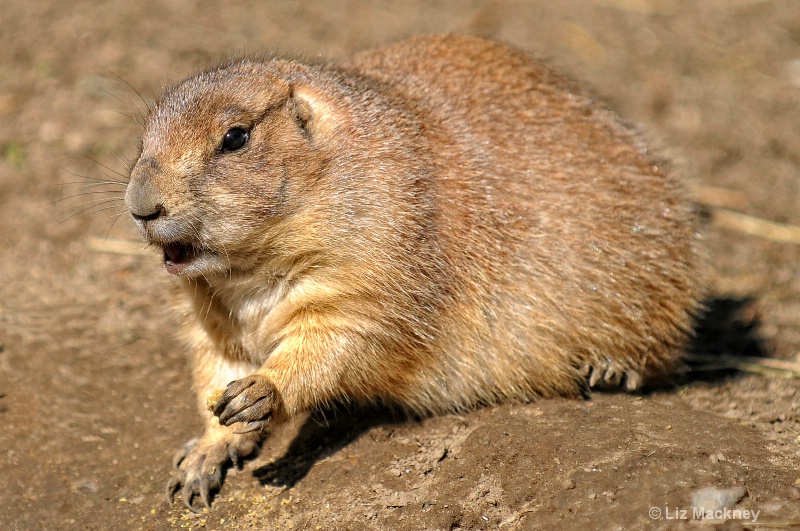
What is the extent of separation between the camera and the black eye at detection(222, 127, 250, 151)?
406 cm

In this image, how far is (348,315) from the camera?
4352mm

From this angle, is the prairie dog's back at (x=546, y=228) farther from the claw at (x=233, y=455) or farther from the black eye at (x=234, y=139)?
the claw at (x=233, y=455)

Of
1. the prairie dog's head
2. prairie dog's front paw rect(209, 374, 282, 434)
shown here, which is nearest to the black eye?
the prairie dog's head

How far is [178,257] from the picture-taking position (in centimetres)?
410

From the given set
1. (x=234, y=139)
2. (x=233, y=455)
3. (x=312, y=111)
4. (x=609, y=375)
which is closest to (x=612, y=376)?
(x=609, y=375)

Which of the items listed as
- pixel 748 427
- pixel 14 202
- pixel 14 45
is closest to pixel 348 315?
pixel 748 427

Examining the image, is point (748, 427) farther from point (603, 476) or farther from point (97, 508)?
point (97, 508)

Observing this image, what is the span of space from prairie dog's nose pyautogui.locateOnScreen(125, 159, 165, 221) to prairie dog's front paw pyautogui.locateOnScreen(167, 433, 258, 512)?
1.43 metres

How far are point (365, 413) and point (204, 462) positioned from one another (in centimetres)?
92

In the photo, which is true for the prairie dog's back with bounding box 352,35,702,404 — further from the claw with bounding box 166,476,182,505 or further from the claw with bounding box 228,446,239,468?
the claw with bounding box 166,476,182,505

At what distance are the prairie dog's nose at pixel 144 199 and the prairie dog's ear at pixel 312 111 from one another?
0.84m

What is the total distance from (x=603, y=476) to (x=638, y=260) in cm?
148

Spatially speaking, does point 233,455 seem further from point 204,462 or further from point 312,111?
point 312,111

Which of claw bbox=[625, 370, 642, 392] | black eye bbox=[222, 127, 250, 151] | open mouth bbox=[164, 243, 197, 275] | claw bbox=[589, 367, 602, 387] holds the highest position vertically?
black eye bbox=[222, 127, 250, 151]
